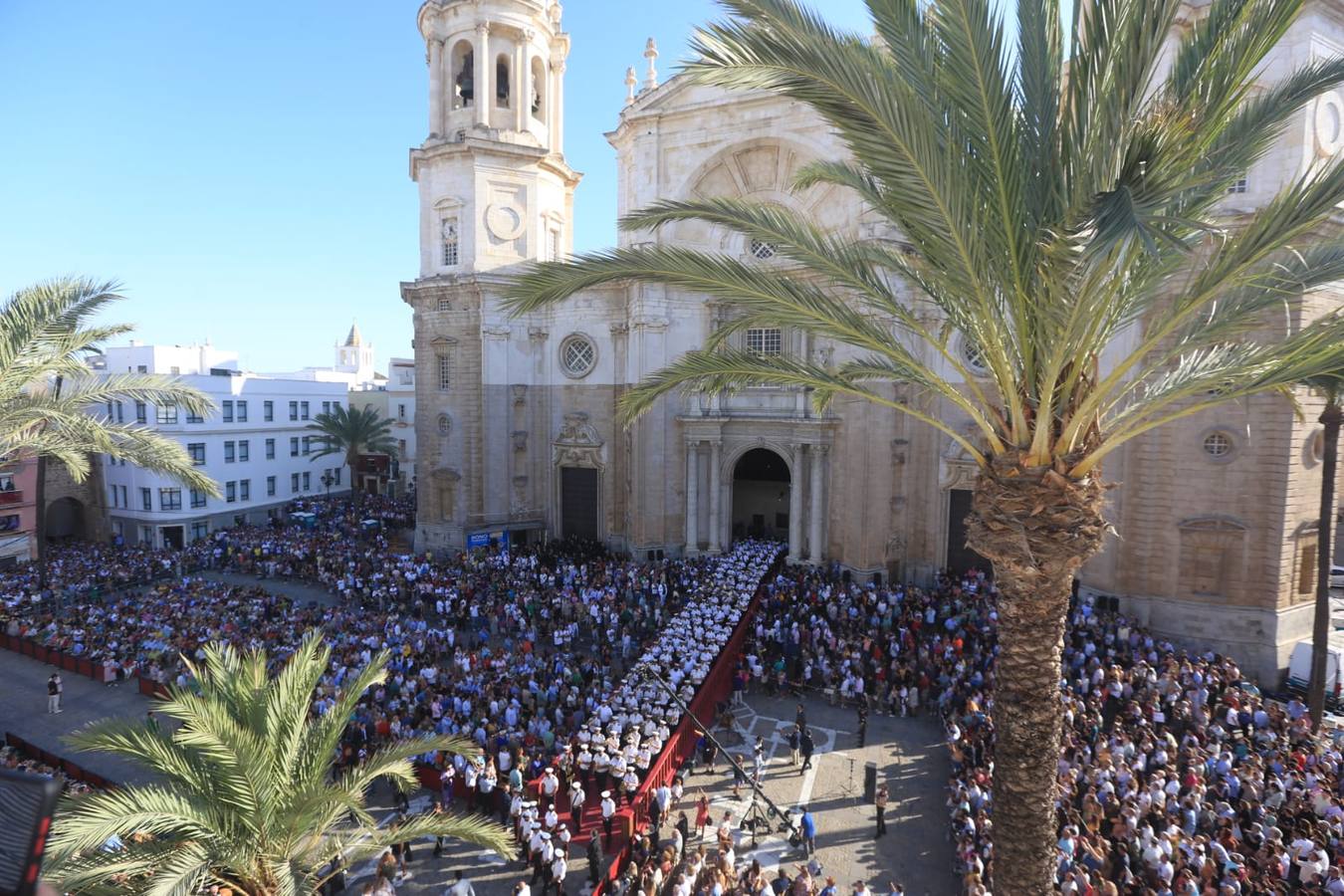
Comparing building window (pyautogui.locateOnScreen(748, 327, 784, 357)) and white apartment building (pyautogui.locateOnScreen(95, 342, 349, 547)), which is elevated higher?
building window (pyautogui.locateOnScreen(748, 327, 784, 357))

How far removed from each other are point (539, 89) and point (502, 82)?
181cm

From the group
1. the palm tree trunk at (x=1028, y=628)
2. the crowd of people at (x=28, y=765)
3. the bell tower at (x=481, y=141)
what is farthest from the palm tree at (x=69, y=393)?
the bell tower at (x=481, y=141)

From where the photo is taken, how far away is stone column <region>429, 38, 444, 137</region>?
30516 mm

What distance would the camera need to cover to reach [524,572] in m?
25.7

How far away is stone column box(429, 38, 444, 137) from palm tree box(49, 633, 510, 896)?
2930 cm

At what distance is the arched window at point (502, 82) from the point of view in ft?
102

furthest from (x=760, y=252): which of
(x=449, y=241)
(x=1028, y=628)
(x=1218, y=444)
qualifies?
(x=1028, y=628)

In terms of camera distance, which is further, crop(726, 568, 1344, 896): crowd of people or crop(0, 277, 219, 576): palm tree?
crop(0, 277, 219, 576): palm tree

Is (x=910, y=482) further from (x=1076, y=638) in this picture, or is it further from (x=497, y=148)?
(x=497, y=148)

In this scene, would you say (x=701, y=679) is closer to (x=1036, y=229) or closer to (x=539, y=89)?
(x=1036, y=229)

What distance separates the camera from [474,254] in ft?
98.5

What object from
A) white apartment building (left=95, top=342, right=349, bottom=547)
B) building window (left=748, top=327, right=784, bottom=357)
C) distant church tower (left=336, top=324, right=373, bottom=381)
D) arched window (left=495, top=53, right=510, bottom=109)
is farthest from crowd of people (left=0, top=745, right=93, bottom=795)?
distant church tower (left=336, top=324, right=373, bottom=381)

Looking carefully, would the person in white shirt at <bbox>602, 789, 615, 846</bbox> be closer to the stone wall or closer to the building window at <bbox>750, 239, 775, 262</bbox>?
the building window at <bbox>750, 239, 775, 262</bbox>

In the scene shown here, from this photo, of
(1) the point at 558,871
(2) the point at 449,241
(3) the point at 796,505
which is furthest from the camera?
(2) the point at 449,241
